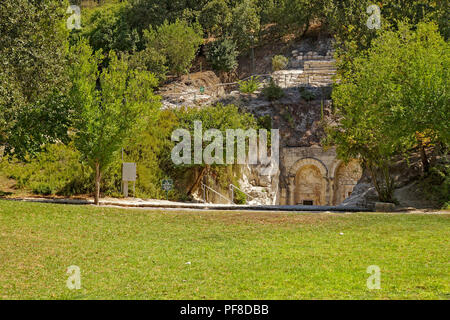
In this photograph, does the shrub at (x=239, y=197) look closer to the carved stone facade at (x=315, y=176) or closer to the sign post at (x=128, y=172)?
the carved stone facade at (x=315, y=176)

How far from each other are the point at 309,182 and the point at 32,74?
1112 inches

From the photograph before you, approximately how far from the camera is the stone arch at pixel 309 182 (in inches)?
1750

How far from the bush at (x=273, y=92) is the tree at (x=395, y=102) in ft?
58.6

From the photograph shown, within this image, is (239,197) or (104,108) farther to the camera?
(239,197)

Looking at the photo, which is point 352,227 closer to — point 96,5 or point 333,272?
point 333,272

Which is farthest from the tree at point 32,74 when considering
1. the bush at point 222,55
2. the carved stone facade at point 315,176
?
the bush at point 222,55

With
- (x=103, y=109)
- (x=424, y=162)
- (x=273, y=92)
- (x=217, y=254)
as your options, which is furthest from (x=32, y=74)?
(x=273, y=92)

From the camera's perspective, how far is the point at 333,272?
1227 centimetres

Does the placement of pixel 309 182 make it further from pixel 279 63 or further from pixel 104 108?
pixel 104 108

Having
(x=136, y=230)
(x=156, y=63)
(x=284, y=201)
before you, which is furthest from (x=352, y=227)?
(x=156, y=63)

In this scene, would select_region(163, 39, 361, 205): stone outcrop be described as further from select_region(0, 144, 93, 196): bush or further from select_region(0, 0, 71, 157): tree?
select_region(0, 0, 71, 157): tree

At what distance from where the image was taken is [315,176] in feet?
149

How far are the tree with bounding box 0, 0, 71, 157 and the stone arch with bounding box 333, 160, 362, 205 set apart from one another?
85.6 feet

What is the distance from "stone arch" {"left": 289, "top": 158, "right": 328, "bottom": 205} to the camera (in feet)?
146
